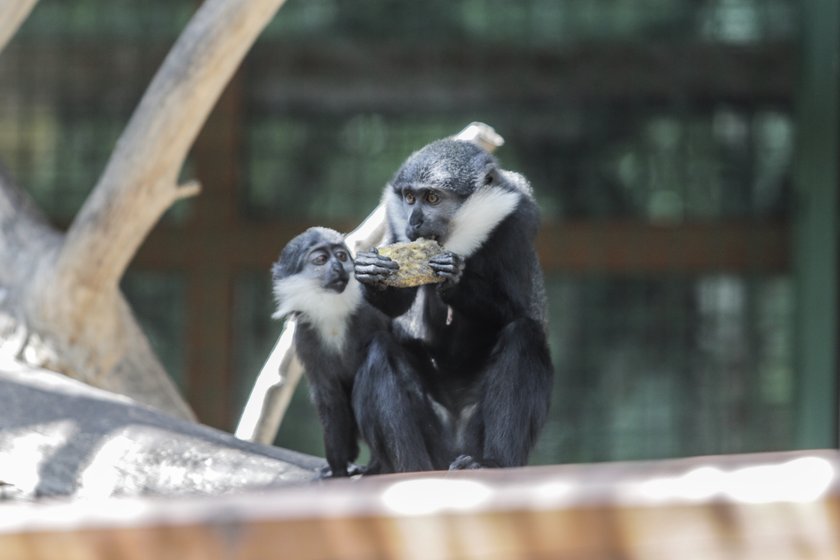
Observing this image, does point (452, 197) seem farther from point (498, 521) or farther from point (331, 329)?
point (498, 521)

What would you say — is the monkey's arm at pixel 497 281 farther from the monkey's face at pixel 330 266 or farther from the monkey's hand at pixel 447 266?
the monkey's face at pixel 330 266

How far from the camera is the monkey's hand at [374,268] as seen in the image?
12.1 feet

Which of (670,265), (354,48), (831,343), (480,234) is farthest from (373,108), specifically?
(480,234)

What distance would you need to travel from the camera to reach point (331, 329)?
3.98m

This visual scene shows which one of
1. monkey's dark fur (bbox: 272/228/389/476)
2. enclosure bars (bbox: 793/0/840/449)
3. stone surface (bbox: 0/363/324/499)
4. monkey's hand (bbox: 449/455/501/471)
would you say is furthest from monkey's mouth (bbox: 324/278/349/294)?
enclosure bars (bbox: 793/0/840/449)

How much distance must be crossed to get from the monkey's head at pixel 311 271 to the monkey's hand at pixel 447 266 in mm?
414

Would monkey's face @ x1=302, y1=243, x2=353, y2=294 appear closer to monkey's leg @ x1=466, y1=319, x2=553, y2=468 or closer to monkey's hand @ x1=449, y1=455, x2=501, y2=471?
monkey's leg @ x1=466, y1=319, x2=553, y2=468

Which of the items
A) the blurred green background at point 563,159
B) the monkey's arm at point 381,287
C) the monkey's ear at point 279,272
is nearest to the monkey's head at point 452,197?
the monkey's arm at point 381,287

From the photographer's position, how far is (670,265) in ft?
23.4

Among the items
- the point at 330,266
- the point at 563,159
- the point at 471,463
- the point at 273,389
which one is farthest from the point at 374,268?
the point at 563,159

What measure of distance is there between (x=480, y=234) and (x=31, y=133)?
15.3ft

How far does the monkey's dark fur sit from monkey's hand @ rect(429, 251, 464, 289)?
0.34 metres

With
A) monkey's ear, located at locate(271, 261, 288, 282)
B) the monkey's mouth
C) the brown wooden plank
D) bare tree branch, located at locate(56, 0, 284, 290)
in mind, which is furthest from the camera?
bare tree branch, located at locate(56, 0, 284, 290)

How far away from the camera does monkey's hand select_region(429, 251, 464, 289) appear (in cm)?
372
